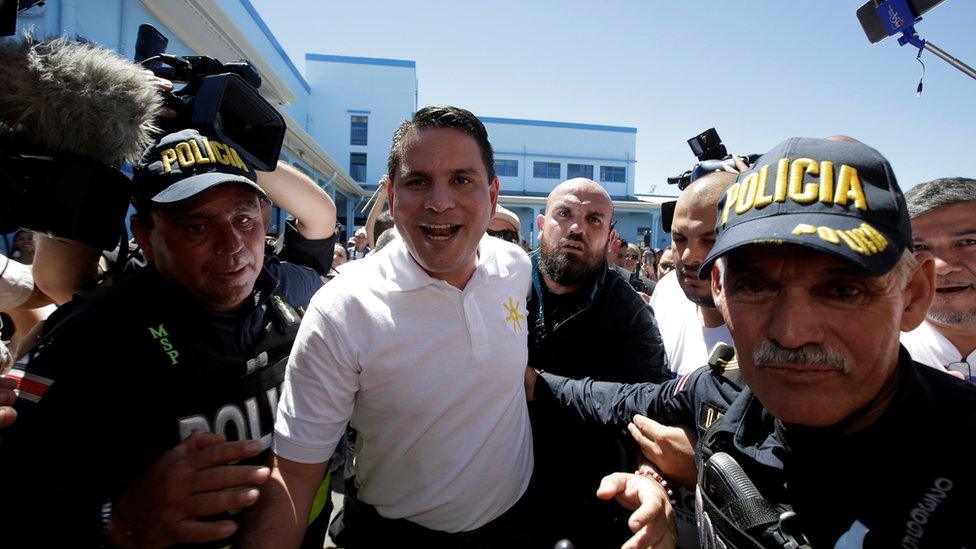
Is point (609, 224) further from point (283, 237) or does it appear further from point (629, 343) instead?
point (283, 237)

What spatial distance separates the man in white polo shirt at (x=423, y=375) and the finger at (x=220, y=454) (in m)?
0.16

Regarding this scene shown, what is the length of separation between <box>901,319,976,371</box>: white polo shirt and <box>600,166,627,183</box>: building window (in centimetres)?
3503

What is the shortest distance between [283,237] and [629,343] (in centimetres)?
198

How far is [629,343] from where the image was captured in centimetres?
218

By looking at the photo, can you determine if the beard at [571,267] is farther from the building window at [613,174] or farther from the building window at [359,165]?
the building window at [613,174]

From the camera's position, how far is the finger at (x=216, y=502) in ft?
4.27

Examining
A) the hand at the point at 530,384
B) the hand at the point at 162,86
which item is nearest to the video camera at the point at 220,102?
the hand at the point at 162,86

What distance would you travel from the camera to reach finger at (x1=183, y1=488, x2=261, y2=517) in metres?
1.30

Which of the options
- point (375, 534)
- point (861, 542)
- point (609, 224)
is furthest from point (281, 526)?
point (609, 224)

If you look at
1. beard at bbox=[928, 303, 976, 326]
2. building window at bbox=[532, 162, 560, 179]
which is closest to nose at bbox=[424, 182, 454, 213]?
beard at bbox=[928, 303, 976, 326]

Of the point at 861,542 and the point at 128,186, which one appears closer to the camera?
the point at 861,542

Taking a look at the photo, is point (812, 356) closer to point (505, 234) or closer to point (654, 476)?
point (654, 476)

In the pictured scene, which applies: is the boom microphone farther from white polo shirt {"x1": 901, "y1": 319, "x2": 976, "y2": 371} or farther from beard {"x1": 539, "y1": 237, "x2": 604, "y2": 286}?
white polo shirt {"x1": 901, "y1": 319, "x2": 976, "y2": 371}

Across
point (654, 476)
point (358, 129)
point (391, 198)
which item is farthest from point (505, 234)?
point (358, 129)
